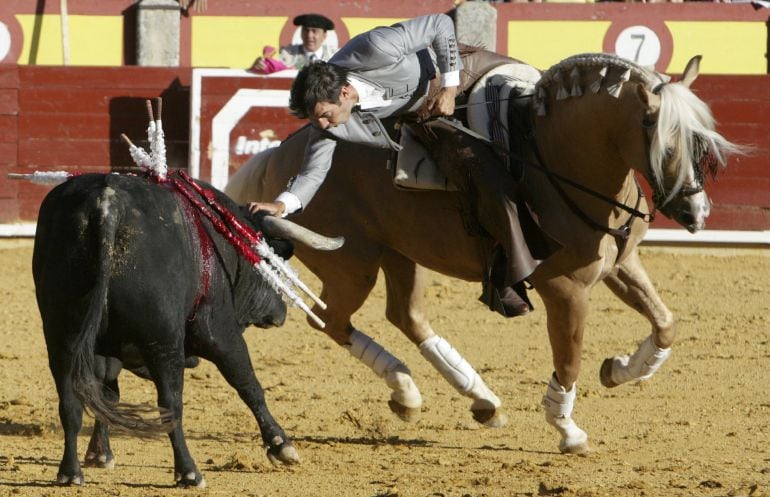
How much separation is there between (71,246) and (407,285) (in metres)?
2.15

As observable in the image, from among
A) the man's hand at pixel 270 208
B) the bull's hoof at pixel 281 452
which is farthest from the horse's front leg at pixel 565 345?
the bull's hoof at pixel 281 452

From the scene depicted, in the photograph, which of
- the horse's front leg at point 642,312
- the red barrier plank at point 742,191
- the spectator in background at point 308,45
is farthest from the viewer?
the spectator in background at point 308,45

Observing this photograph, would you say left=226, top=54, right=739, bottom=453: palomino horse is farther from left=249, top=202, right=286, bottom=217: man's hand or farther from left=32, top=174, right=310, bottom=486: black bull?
left=32, top=174, right=310, bottom=486: black bull

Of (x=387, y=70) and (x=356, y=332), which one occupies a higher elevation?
(x=387, y=70)

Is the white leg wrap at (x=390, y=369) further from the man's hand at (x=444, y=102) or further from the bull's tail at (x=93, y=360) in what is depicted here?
the bull's tail at (x=93, y=360)

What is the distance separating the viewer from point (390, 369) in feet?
19.9

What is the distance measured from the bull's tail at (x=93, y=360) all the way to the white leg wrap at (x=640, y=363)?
7.70ft

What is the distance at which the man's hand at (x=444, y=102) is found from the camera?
5.50 m

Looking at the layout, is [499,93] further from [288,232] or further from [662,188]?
[288,232]

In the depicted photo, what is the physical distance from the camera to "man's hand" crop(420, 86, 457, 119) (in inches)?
217

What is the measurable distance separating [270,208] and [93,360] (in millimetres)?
978

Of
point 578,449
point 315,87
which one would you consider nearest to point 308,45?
point 315,87

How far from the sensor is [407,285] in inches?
246

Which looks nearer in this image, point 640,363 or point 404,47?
point 404,47
